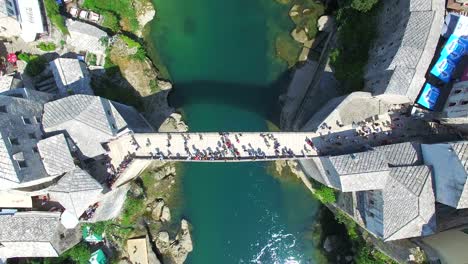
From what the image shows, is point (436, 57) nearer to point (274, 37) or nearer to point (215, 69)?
point (274, 37)

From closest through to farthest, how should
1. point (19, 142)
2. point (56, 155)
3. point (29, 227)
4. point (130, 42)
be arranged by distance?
1. point (19, 142)
2. point (56, 155)
3. point (29, 227)
4. point (130, 42)

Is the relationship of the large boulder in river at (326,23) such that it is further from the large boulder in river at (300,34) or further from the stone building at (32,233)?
the stone building at (32,233)

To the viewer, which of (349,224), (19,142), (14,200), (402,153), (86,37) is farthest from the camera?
(86,37)

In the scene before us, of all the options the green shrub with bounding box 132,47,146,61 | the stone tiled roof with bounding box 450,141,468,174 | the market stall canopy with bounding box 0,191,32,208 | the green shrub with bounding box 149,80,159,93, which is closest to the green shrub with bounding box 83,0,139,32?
the green shrub with bounding box 132,47,146,61

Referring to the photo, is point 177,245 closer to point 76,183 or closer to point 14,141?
point 76,183

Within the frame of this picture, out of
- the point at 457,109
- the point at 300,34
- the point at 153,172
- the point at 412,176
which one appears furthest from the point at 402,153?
the point at 153,172

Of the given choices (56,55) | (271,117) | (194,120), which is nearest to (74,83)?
(56,55)
